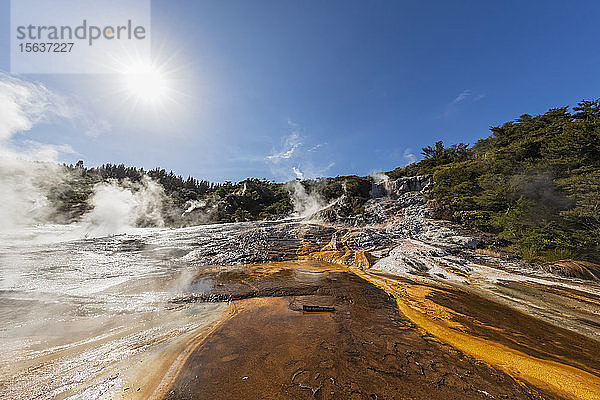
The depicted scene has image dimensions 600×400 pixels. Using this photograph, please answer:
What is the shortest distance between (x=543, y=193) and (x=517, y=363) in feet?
41.9

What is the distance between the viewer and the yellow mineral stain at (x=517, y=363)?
3.01 m

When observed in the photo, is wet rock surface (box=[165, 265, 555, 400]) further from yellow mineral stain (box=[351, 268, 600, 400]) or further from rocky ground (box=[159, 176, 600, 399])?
yellow mineral stain (box=[351, 268, 600, 400])

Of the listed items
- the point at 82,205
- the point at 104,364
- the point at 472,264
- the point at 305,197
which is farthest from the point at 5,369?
the point at 82,205

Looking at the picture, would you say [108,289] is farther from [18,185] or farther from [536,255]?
[18,185]

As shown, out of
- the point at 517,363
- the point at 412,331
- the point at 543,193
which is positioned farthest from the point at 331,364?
the point at 543,193

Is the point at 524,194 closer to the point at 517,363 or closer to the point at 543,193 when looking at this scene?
the point at 543,193

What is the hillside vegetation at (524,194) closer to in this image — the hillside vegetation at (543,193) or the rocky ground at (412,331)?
the hillside vegetation at (543,193)

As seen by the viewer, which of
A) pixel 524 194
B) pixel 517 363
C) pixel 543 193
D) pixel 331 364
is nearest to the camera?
pixel 331 364

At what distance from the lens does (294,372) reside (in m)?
3.14

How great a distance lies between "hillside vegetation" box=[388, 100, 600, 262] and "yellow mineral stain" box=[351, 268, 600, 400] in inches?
363

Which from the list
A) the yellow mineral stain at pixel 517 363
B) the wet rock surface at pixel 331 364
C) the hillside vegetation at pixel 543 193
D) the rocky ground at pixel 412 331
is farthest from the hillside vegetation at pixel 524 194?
the wet rock surface at pixel 331 364

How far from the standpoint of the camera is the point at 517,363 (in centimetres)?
352

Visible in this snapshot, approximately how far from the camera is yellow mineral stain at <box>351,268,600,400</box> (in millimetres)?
3012

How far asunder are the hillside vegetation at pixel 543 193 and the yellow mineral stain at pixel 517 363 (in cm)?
922
